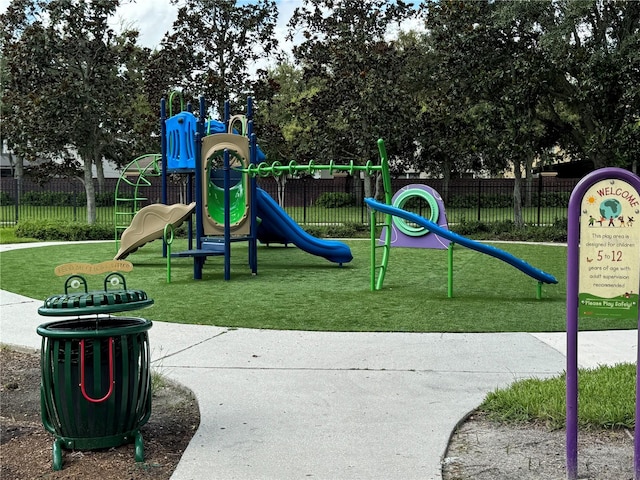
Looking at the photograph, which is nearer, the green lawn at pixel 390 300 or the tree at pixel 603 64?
the green lawn at pixel 390 300

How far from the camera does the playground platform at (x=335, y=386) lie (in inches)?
140

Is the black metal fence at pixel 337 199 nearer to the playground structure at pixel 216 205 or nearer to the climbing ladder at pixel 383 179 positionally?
the playground structure at pixel 216 205

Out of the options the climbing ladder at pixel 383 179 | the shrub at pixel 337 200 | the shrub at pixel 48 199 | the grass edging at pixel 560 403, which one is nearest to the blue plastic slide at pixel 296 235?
the climbing ladder at pixel 383 179

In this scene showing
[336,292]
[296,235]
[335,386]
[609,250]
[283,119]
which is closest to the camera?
[609,250]

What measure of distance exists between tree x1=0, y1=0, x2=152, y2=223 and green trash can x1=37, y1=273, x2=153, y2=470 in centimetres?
1927

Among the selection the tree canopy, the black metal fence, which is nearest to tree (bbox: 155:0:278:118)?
the tree canopy

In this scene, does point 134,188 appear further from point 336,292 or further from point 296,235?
point 336,292

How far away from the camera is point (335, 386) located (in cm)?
488

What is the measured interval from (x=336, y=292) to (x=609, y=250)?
20.8 feet

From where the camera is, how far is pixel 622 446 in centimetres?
385

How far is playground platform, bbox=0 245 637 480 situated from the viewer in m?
3.55

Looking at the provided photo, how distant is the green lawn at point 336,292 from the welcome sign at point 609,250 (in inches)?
140

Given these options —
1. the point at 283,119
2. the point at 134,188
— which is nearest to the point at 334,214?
the point at 283,119

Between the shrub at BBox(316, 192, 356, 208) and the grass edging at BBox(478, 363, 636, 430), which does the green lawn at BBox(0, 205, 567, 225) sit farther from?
the grass edging at BBox(478, 363, 636, 430)
